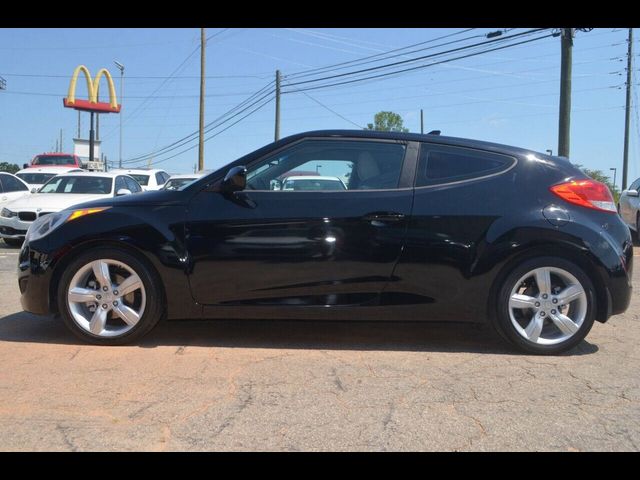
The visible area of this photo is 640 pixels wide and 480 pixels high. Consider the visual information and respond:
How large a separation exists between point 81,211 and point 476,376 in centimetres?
313

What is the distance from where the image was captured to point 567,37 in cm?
1563

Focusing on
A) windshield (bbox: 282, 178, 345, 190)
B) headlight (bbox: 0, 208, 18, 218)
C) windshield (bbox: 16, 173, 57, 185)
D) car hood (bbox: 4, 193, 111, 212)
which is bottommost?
headlight (bbox: 0, 208, 18, 218)

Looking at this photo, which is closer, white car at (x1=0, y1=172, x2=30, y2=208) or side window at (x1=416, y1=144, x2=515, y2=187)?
side window at (x1=416, y1=144, x2=515, y2=187)

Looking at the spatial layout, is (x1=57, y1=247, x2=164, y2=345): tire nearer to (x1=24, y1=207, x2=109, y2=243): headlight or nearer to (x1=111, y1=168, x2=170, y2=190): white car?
(x1=24, y1=207, x2=109, y2=243): headlight

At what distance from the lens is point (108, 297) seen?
173 inches

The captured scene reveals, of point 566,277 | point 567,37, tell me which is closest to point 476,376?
point 566,277

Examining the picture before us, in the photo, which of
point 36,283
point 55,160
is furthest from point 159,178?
point 36,283

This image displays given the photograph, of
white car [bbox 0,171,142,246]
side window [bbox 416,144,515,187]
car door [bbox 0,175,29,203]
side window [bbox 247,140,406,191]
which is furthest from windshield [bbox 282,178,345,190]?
car door [bbox 0,175,29,203]

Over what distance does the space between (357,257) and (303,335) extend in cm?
98

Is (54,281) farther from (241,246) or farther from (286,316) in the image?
(286,316)

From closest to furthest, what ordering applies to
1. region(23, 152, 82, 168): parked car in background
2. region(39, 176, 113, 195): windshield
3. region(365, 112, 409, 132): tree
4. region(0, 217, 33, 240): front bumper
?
region(0, 217, 33, 240): front bumper
region(39, 176, 113, 195): windshield
region(23, 152, 82, 168): parked car in background
region(365, 112, 409, 132): tree

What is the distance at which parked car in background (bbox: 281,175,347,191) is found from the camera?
A: 4.50m

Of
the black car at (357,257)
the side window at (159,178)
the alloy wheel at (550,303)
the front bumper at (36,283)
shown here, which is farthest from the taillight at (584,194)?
the side window at (159,178)

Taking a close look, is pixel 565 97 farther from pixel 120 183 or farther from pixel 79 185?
pixel 79 185
